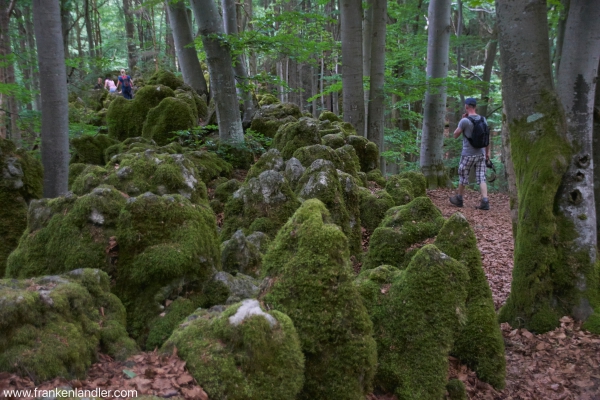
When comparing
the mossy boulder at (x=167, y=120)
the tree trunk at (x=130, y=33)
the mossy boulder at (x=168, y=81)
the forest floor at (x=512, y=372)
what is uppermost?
the tree trunk at (x=130, y=33)

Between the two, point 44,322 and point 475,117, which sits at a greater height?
point 475,117

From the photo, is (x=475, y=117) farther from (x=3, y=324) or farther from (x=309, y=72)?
(x=309, y=72)

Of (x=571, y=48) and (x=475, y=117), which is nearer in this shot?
(x=571, y=48)

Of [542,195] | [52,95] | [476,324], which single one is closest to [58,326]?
[476,324]

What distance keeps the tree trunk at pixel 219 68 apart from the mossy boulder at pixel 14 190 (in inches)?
157

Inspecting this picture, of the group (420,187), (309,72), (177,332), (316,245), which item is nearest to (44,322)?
(177,332)

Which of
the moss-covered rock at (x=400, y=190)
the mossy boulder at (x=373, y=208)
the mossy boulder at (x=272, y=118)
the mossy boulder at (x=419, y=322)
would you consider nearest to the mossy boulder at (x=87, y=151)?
the mossy boulder at (x=272, y=118)

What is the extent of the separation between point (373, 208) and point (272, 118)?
20.1ft

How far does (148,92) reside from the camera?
11.7m

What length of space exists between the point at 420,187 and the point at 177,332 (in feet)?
22.9

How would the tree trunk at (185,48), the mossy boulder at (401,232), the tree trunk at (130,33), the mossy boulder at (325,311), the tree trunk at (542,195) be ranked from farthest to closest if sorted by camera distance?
1. the tree trunk at (130,33)
2. the tree trunk at (185,48)
3. the mossy boulder at (401,232)
4. the tree trunk at (542,195)
5. the mossy boulder at (325,311)

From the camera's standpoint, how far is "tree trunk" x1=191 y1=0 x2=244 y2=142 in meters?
8.55

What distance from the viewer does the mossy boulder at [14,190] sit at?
585 cm

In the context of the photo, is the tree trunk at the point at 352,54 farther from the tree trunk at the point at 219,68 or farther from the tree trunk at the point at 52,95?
the tree trunk at the point at 52,95
